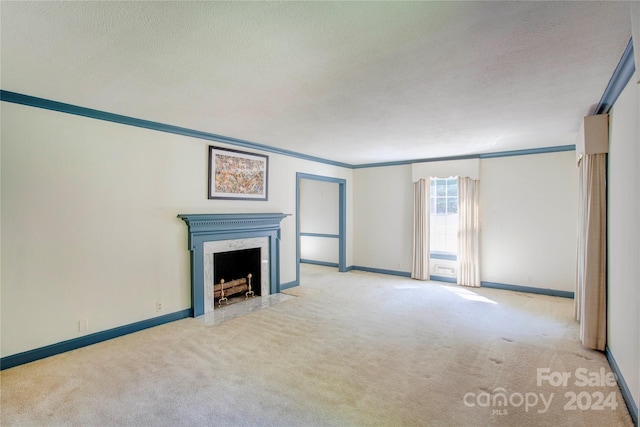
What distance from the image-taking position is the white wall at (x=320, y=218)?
810 cm

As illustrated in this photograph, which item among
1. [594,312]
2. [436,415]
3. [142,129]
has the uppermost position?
[142,129]

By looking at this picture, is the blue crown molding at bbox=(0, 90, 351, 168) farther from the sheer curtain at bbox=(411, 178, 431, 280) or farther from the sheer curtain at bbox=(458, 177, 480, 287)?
the sheer curtain at bbox=(458, 177, 480, 287)

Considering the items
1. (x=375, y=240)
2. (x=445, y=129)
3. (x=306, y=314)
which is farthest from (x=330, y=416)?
(x=375, y=240)

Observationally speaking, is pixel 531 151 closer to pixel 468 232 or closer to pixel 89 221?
pixel 468 232

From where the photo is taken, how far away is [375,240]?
732 centimetres

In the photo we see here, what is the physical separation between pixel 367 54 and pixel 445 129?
2398 millimetres

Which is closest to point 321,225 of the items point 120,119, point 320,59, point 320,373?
point 120,119

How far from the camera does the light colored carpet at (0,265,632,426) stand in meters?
2.23

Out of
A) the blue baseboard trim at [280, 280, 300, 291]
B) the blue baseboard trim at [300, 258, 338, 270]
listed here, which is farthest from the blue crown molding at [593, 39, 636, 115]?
the blue baseboard trim at [300, 258, 338, 270]

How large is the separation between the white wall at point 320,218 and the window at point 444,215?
2356 millimetres

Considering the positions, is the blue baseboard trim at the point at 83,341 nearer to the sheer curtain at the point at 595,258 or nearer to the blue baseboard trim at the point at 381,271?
the blue baseboard trim at the point at 381,271

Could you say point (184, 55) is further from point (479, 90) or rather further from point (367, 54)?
point (479, 90)

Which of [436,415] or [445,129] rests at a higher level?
[445,129]

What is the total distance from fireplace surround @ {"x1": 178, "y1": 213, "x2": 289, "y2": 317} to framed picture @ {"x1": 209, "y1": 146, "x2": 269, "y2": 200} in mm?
346
